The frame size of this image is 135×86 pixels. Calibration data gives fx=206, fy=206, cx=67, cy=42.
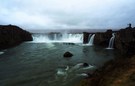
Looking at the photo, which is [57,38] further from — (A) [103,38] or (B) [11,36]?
(A) [103,38]

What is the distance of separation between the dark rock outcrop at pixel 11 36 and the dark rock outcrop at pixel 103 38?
82.1 feet

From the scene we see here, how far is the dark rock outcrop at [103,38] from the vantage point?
55.1 metres

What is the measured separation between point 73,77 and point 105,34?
34983 mm

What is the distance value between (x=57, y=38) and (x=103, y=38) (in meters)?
23.4

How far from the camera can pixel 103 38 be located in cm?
5634

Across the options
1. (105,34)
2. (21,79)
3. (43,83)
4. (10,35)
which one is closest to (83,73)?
(43,83)

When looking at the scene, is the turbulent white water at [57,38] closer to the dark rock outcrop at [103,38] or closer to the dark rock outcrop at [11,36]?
the dark rock outcrop at [11,36]

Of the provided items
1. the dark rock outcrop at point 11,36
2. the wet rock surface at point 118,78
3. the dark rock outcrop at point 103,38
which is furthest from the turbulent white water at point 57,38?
the wet rock surface at point 118,78

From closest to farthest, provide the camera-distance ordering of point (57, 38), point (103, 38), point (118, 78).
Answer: point (118, 78) → point (103, 38) → point (57, 38)

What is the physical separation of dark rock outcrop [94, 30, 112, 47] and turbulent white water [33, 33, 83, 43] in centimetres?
1175

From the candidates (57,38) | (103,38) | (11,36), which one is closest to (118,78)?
→ (103,38)

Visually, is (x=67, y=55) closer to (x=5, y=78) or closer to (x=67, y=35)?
(x=5, y=78)

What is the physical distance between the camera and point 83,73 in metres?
24.3

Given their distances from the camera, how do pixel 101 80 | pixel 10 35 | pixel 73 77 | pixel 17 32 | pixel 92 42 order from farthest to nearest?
pixel 17 32 → pixel 10 35 → pixel 92 42 → pixel 73 77 → pixel 101 80
